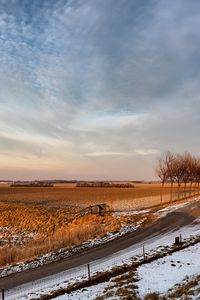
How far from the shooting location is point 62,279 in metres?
21.0

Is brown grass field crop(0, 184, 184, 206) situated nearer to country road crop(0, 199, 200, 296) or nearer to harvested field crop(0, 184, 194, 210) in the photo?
harvested field crop(0, 184, 194, 210)

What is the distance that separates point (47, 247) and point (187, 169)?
176 feet

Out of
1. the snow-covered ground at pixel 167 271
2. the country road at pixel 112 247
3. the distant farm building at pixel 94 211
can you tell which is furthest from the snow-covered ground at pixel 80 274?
the distant farm building at pixel 94 211

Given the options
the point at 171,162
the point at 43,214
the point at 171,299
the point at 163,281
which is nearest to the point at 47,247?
the point at 163,281

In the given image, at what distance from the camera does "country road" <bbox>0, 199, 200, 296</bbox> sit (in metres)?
22.2

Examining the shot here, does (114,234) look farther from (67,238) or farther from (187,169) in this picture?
(187,169)

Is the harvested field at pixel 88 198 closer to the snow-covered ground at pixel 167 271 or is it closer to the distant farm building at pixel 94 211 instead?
the distant farm building at pixel 94 211

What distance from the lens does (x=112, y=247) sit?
2877cm

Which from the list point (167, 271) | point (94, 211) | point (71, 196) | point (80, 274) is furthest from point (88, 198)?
point (167, 271)

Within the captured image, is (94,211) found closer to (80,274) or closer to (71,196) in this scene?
(80,274)

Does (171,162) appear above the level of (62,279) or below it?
above

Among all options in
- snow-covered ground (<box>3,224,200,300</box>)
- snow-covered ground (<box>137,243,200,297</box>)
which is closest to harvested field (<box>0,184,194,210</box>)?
snow-covered ground (<box>3,224,200,300</box>)

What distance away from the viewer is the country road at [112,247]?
22.2 meters

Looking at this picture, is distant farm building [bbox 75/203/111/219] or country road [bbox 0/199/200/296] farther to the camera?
distant farm building [bbox 75/203/111/219]
